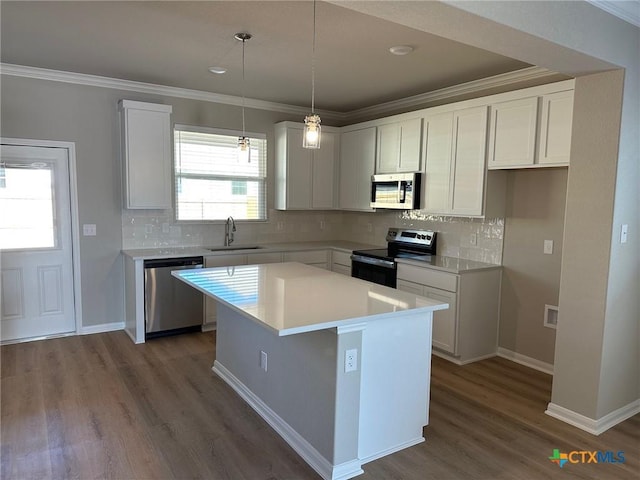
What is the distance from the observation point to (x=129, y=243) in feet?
15.4

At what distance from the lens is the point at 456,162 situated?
160 inches

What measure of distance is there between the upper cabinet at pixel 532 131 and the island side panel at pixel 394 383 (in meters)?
1.75

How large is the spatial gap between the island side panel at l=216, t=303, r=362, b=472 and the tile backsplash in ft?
7.15

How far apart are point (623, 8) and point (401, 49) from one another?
4.58 ft

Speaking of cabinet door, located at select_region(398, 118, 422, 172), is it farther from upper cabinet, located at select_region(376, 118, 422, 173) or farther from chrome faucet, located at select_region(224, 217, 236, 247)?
chrome faucet, located at select_region(224, 217, 236, 247)

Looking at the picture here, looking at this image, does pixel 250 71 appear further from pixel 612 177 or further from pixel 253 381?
pixel 612 177

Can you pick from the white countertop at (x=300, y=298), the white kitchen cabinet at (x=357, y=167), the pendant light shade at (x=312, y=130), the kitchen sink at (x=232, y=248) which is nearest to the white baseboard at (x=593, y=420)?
the white countertop at (x=300, y=298)

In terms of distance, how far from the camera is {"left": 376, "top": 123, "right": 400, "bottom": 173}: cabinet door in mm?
4723

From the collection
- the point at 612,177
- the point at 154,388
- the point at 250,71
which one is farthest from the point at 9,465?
the point at 612,177

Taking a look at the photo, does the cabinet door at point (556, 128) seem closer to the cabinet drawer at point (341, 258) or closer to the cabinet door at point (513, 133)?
the cabinet door at point (513, 133)

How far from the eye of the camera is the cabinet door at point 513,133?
11.3 feet

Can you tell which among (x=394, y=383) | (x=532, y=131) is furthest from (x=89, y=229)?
(x=532, y=131)

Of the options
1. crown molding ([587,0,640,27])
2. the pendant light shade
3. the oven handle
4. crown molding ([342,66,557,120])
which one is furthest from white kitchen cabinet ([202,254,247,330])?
crown molding ([587,0,640,27])

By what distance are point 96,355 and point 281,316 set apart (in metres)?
2.68
